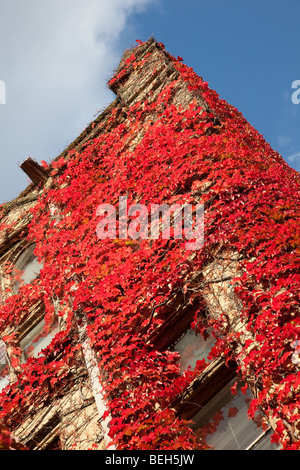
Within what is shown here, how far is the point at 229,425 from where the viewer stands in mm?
6902

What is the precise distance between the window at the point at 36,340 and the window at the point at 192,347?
4106 millimetres

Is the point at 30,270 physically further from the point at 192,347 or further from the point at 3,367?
the point at 192,347

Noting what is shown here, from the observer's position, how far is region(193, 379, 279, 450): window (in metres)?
6.53

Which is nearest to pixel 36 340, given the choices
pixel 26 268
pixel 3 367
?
pixel 3 367

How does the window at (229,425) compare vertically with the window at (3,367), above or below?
below

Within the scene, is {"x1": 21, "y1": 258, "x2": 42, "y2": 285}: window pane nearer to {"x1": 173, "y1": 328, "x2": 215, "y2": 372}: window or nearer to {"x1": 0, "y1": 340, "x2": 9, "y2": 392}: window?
{"x1": 0, "y1": 340, "x2": 9, "y2": 392}: window

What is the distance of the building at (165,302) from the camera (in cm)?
675

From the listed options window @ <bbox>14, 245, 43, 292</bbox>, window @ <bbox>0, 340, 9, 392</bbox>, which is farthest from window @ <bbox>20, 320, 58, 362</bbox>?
window @ <bbox>14, 245, 43, 292</bbox>

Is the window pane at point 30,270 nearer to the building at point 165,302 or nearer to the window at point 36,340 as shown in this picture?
the building at point 165,302

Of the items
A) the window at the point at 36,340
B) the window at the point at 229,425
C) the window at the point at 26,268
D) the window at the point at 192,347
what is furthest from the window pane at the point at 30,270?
the window at the point at 229,425

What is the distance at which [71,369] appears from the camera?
8.88 metres

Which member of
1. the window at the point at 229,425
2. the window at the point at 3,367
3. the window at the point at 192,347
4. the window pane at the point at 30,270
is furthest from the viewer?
the window pane at the point at 30,270

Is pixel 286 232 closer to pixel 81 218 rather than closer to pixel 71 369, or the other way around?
pixel 71 369

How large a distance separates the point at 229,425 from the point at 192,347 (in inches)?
61.6
